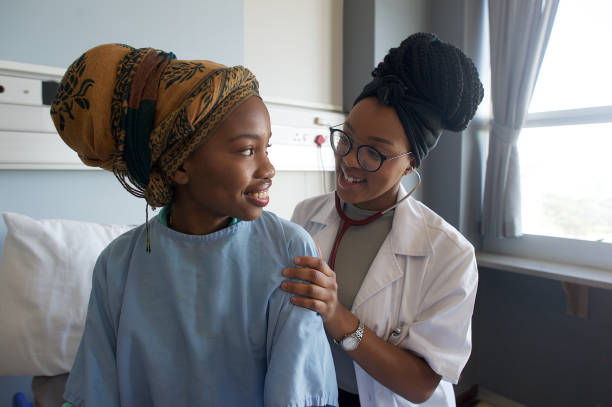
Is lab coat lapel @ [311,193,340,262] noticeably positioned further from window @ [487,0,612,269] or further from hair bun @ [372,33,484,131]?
window @ [487,0,612,269]

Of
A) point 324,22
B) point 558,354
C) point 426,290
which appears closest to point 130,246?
point 426,290

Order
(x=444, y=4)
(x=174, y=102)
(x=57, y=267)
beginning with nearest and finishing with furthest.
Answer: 1. (x=174, y=102)
2. (x=57, y=267)
3. (x=444, y=4)

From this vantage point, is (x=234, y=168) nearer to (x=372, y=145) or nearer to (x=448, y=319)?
(x=372, y=145)

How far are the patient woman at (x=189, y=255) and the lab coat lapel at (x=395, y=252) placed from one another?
0.38 metres

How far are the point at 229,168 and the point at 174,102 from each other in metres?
0.15

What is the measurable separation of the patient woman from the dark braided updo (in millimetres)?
477

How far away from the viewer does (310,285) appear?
0.79 meters

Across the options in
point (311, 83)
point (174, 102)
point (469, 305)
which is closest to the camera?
point (174, 102)

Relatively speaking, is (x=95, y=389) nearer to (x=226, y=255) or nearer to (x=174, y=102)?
(x=226, y=255)

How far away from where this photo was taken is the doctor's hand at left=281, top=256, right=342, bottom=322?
2.55 ft

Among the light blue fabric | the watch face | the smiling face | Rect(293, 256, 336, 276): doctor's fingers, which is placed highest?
the smiling face

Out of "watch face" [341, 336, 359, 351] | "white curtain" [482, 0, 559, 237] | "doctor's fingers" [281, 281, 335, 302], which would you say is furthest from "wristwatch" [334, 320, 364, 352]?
"white curtain" [482, 0, 559, 237]

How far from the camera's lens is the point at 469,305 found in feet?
3.51

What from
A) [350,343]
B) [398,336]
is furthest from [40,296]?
[398,336]
